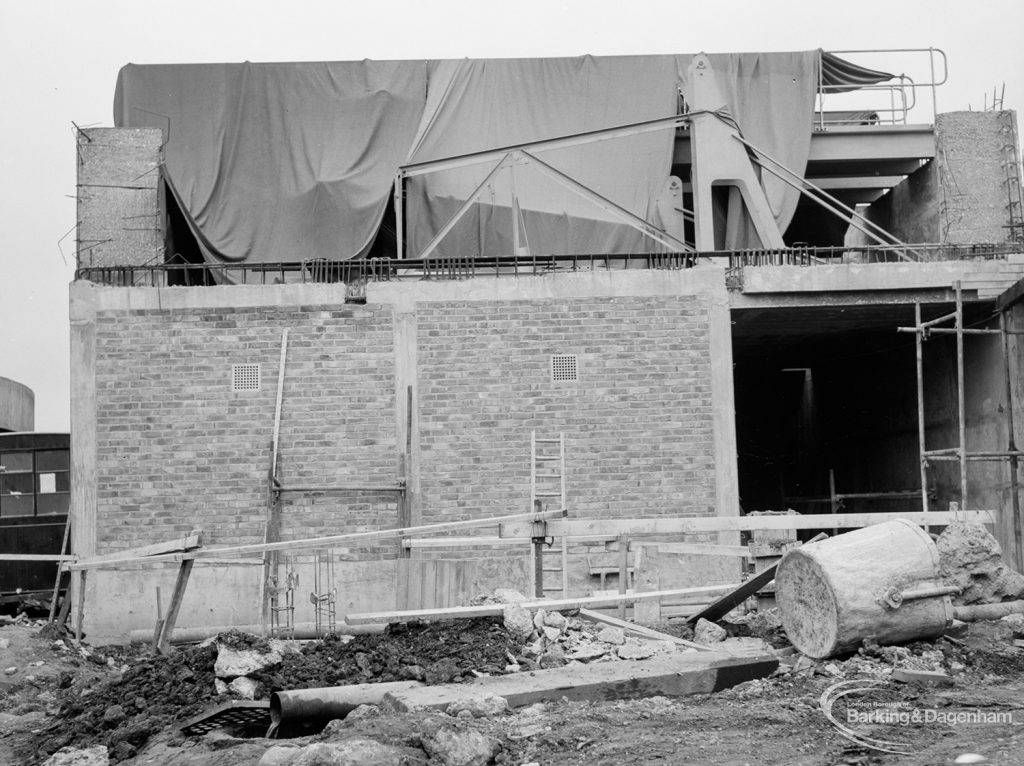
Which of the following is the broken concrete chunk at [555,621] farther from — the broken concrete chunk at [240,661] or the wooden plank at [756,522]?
the broken concrete chunk at [240,661]

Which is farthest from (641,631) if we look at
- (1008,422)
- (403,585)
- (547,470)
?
(1008,422)

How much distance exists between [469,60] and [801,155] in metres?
5.87

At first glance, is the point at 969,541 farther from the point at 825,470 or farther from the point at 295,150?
the point at 825,470

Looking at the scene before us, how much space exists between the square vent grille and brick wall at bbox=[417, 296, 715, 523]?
2.18 meters

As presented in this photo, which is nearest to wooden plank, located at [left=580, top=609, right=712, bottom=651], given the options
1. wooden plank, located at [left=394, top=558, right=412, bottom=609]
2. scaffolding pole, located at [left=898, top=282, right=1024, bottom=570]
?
wooden plank, located at [left=394, top=558, right=412, bottom=609]

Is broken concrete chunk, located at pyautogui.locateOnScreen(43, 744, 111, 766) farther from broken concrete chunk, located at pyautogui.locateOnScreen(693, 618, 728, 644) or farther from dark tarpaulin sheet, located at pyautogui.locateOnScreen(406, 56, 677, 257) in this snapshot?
dark tarpaulin sheet, located at pyautogui.locateOnScreen(406, 56, 677, 257)

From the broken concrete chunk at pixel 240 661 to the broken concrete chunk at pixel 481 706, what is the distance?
2281 millimetres

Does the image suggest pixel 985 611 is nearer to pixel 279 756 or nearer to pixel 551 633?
pixel 551 633

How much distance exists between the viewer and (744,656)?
28.3 ft

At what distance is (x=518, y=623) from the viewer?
9.53 meters

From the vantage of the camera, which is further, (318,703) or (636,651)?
(636,651)

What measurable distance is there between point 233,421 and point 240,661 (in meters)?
5.86

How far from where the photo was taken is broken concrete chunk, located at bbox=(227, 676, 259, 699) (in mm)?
8758

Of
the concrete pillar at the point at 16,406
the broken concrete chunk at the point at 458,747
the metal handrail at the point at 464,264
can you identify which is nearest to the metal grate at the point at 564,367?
the metal handrail at the point at 464,264
